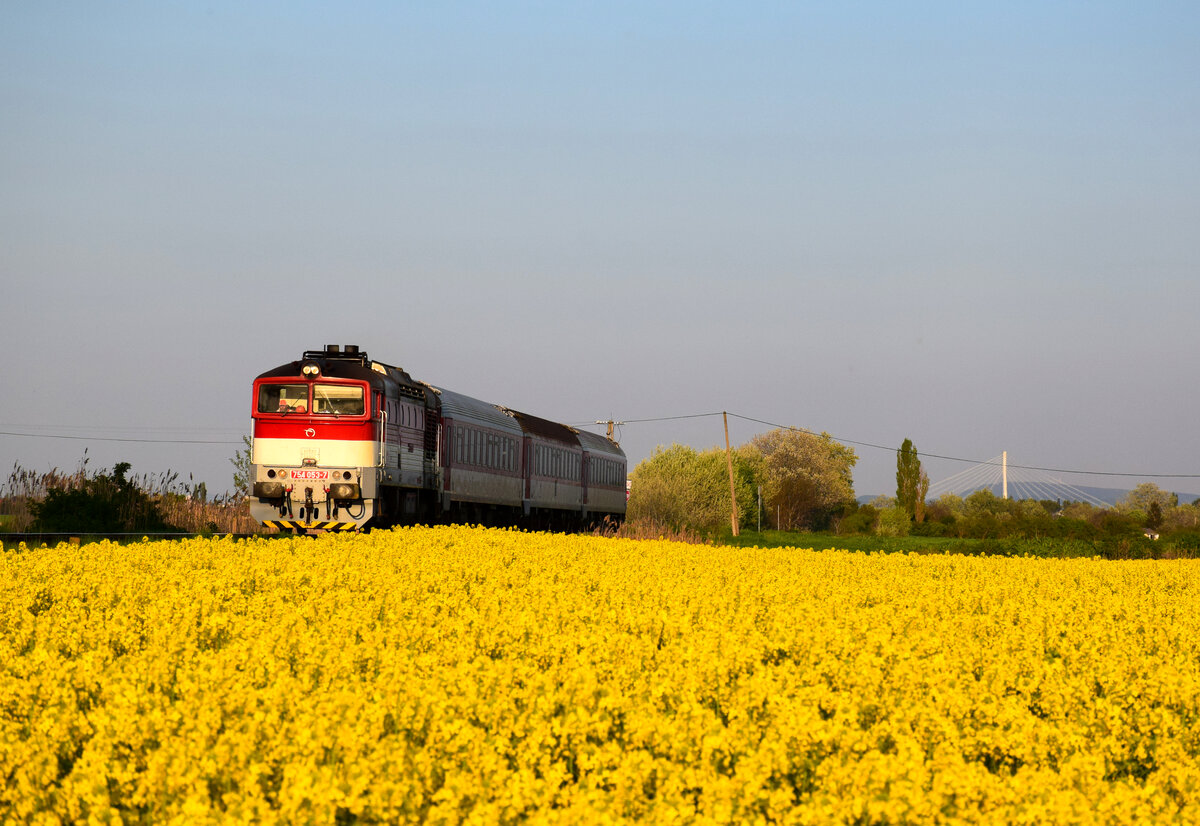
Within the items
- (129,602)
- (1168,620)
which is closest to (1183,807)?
(1168,620)

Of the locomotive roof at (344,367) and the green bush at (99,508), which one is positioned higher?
the locomotive roof at (344,367)

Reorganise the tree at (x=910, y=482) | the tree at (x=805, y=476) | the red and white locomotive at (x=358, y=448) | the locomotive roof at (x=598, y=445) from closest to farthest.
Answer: the red and white locomotive at (x=358, y=448), the locomotive roof at (x=598, y=445), the tree at (x=910, y=482), the tree at (x=805, y=476)

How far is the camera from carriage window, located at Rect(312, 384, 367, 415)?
24.6m

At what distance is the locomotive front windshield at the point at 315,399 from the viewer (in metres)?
24.6

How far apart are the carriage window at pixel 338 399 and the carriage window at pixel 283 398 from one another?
297mm

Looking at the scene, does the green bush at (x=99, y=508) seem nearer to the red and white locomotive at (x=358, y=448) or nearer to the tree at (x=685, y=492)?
the red and white locomotive at (x=358, y=448)

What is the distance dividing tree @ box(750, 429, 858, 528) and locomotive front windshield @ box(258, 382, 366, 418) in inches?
3155

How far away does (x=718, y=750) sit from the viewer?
514 cm

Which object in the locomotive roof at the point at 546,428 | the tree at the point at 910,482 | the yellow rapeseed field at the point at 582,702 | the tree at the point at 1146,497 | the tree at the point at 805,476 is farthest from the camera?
the tree at the point at 1146,497

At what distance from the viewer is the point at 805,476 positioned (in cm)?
10806

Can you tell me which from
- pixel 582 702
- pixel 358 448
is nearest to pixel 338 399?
pixel 358 448

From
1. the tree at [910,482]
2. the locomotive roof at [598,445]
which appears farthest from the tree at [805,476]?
the locomotive roof at [598,445]

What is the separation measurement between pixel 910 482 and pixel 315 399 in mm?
71488

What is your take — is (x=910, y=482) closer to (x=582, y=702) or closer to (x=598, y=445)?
(x=598, y=445)
